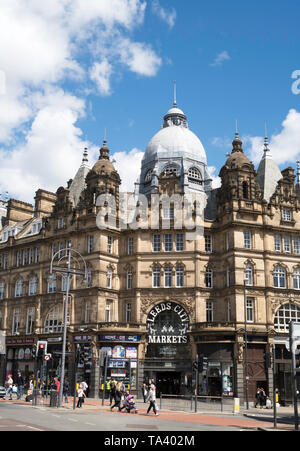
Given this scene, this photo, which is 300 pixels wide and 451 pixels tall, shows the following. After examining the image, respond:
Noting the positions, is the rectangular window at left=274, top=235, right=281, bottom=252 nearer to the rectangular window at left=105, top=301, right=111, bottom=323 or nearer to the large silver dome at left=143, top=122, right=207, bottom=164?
the large silver dome at left=143, top=122, right=207, bottom=164

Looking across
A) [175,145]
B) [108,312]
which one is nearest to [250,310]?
[108,312]

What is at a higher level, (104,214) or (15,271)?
(104,214)

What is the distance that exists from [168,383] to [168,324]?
5.61 metres

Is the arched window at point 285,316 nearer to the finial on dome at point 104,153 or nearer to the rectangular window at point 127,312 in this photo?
the rectangular window at point 127,312

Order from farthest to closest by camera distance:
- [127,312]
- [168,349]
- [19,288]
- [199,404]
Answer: [19,288], [127,312], [168,349], [199,404]

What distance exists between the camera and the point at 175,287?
167 ft

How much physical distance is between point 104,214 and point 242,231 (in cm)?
1445

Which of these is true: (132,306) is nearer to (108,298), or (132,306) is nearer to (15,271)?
(108,298)

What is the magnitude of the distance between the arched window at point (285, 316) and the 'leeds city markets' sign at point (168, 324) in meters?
8.58

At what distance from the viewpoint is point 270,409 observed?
40.2 metres

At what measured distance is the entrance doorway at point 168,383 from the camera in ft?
162

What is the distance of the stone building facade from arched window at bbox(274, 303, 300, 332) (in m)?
0.12

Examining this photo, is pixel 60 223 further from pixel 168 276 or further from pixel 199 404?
pixel 199 404
